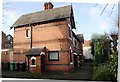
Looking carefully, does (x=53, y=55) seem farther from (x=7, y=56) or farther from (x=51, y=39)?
(x=7, y=56)

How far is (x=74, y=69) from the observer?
13.5 ft

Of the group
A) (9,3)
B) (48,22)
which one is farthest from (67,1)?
(9,3)

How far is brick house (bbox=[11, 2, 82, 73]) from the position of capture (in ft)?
13.4

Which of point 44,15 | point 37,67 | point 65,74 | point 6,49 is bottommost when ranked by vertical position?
point 65,74

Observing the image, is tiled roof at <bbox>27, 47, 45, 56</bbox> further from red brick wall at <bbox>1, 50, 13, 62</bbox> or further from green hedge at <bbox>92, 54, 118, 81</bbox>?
green hedge at <bbox>92, 54, 118, 81</bbox>

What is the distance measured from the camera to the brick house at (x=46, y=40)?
4.07 metres

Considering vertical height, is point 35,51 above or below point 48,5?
below

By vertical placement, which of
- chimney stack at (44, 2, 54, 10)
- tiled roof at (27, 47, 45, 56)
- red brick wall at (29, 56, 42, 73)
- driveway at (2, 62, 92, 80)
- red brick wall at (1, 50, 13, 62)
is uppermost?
chimney stack at (44, 2, 54, 10)

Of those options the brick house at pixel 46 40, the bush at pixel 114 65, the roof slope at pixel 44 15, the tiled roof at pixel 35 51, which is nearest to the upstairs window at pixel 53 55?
the brick house at pixel 46 40

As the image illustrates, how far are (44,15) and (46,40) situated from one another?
17.0 inches

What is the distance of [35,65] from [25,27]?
0.69 meters

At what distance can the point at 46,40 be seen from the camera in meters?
4.09

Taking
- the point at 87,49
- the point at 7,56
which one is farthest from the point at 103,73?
the point at 7,56

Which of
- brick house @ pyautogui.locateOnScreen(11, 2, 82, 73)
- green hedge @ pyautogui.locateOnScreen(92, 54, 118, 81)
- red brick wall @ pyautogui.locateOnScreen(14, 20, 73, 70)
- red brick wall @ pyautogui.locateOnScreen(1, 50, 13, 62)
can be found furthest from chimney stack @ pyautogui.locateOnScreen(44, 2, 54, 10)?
green hedge @ pyautogui.locateOnScreen(92, 54, 118, 81)
